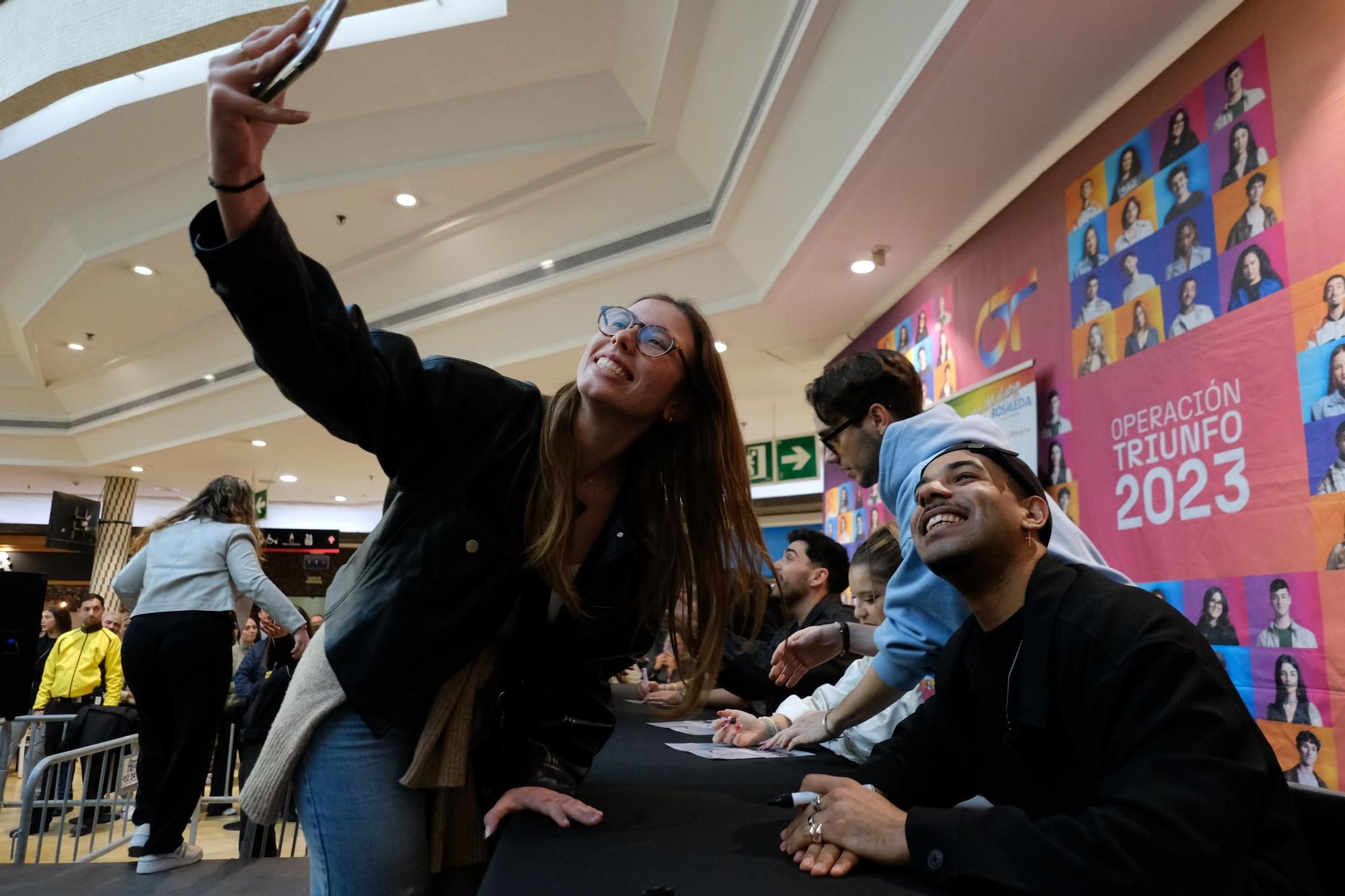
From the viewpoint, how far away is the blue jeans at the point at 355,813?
4.28ft

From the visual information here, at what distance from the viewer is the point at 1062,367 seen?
12.8 feet

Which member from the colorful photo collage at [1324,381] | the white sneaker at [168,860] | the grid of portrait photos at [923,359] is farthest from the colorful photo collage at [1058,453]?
the white sneaker at [168,860]

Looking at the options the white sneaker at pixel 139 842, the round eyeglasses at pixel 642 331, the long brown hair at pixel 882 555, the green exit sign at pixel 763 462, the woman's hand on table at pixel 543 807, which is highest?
the green exit sign at pixel 763 462

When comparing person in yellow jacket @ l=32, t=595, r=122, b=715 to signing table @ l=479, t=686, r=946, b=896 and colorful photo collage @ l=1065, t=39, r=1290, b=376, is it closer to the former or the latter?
signing table @ l=479, t=686, r=946, b=896

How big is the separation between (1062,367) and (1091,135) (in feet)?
3.29

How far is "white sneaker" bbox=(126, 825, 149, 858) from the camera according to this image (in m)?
3.43

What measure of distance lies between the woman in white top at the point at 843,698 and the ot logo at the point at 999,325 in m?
1.60

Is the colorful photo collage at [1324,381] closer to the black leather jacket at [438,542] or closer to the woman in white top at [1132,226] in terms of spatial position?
the woman in white top at [1132,226]

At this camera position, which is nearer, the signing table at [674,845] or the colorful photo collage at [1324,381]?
the signing table at [674,845]

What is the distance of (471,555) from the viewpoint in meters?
1.36

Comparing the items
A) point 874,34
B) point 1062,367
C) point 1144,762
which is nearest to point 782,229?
point 874,34

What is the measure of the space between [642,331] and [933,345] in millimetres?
4129

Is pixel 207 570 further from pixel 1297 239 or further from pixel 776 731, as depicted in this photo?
pixel 1297 239

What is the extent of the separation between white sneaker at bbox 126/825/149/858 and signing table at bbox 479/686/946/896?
2674 millimetres
